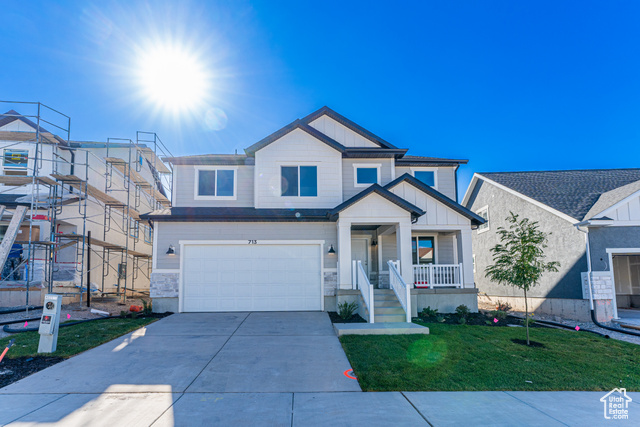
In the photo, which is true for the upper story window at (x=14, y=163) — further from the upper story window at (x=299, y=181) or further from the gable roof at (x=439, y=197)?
the gable roof at (x=439, y=197)

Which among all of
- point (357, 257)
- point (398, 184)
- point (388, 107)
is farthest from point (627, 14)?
point (357, 257)

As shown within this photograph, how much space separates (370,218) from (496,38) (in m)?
10.4

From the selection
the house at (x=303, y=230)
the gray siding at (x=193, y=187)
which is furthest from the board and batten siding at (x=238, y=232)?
the gray siding at (x=193, y=187)

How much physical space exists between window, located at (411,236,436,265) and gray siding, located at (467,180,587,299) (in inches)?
176

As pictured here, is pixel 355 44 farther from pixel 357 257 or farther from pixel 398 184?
pixel 357 257

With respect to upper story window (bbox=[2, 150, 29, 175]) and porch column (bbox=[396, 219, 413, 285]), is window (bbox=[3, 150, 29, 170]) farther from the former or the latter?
porch column (bbox=[396, 219, 413, 285])

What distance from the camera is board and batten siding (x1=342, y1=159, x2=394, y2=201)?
571 inches

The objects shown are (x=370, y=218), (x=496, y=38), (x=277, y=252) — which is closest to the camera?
(x=370, y=218)

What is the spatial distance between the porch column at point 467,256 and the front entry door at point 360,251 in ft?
11.4

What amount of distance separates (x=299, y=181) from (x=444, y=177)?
6.09 meters

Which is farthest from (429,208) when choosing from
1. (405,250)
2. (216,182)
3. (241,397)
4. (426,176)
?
(241,397)

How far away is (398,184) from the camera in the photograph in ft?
44.7

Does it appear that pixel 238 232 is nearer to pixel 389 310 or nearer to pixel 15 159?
pixel 389 310

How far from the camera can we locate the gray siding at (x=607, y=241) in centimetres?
1266
